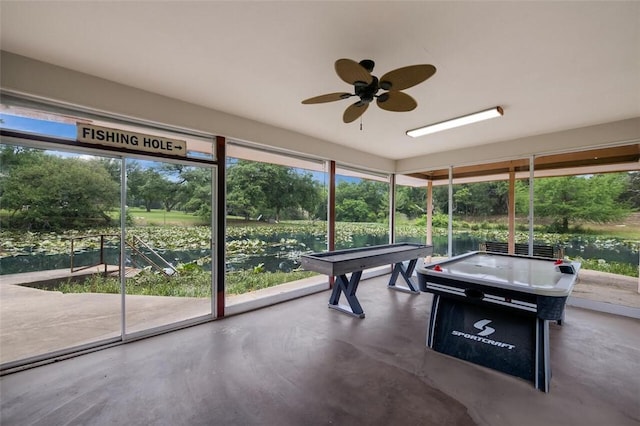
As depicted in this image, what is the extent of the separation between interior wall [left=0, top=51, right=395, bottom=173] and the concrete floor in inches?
101

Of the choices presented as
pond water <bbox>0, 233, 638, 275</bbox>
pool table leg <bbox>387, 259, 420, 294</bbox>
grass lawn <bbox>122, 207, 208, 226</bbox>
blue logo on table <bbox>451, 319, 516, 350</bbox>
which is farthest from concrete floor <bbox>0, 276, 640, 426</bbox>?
pool table leg <bbox>387, 259, 420, 294</bbox>

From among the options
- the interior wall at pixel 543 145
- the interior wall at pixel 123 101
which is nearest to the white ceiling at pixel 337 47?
the interior wall at pixel 123 101

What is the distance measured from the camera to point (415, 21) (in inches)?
74.0

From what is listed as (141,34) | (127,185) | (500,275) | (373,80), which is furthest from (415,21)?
(127,185)

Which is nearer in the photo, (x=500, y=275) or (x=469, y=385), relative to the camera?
(x=469, y=385)

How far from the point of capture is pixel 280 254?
4.81m

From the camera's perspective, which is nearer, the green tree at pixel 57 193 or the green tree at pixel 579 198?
the green tree at pixel 57 193

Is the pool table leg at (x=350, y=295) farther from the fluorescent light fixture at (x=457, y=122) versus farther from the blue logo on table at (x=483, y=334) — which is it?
the fluorescent light fixture at (x=457, y=122)

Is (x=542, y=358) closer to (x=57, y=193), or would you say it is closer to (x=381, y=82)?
(x=381, y=82)

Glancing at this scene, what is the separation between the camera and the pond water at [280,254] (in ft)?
8.67

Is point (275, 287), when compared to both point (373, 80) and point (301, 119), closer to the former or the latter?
point (301, 119)

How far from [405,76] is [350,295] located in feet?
9.50

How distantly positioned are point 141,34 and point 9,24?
0.92 m

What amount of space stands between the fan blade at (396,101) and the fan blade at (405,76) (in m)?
0.07
